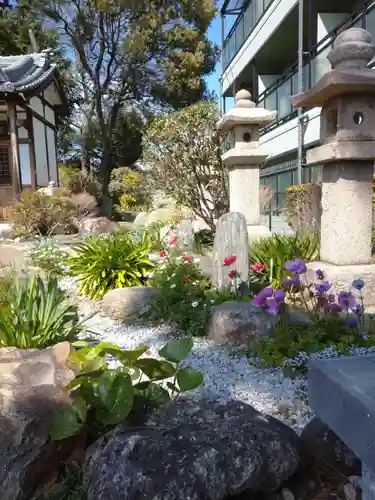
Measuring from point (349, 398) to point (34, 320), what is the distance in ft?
8.46

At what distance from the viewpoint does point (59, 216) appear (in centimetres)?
1140

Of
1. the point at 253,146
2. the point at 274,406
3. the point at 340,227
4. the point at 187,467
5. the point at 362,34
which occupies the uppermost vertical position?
the point at 362,34

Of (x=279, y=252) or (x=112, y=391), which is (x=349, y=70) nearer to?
(x=279, y=252)

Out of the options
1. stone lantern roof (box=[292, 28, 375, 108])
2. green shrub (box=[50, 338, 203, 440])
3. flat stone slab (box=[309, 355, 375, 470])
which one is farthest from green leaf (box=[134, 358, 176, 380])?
stone lantern roof (box=[292, 28, 375, 108])

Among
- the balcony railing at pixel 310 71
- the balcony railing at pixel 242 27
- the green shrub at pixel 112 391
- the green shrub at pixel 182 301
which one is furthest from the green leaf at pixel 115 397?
the balcony railing at pixel 242 27

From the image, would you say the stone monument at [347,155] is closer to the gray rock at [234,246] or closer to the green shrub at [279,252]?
the green shrub at [279,252]

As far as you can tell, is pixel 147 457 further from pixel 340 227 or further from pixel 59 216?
pixel 59 216

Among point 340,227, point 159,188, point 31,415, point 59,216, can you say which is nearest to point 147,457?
point 31,415

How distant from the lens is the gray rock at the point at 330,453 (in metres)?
2.04

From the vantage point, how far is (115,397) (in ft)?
6.89

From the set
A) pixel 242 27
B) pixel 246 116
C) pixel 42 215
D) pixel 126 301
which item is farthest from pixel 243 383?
pixel 242 27

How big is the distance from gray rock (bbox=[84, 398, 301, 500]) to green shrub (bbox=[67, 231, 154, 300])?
355 centimetres

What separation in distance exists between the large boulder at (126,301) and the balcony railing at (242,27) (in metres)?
12.4

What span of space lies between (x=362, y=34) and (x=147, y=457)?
14.6 feet
